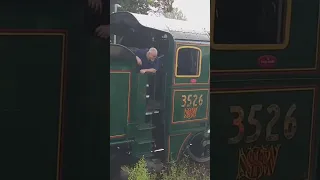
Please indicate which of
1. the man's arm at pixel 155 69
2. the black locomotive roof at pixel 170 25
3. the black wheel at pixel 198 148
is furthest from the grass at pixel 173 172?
the black locomotive roof at pixel 170 25

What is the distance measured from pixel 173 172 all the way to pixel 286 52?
66.6 inches

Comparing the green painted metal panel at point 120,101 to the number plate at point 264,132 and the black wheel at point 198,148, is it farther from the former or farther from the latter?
the number plate at point 264,132

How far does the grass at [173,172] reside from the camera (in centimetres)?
266

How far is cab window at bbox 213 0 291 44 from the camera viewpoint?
4.45ft

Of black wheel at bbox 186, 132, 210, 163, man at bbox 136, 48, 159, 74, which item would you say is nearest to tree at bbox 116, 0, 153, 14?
man at bbox 136, 48, 159, 74

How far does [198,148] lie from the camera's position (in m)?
3.41

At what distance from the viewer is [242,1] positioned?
4.52ft
